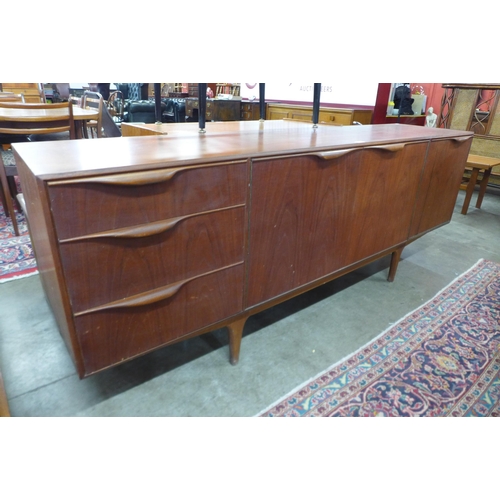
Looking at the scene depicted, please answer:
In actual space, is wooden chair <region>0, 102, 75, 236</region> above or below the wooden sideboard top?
below

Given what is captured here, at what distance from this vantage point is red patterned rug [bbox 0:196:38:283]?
180 cm

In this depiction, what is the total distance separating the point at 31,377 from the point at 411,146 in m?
1.64

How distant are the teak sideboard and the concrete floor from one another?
0.14 metres

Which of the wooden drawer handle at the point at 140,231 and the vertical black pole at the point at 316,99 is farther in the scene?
the vertical black pole at the point at 316,99

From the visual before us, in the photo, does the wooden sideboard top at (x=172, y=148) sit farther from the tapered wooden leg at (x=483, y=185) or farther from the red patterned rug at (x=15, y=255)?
the tapered wooden leg at (x=483, y=185)

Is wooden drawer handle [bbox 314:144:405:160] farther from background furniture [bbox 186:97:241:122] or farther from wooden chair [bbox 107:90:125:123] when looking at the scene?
background furniture [bbox 186:97:241:122]

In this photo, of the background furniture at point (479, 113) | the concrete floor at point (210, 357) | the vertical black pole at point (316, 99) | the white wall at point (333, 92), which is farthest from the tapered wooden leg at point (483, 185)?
the vertical black pole at point (316, 99)

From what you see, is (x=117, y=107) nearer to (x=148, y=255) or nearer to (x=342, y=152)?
(x=342, y=152)

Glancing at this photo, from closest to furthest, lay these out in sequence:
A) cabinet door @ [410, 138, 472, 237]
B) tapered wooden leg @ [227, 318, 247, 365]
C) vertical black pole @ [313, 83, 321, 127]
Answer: tapered wooden leg @ [227, 318, 247, 365]
vertical black pole @ [313, 83, 321, 127]
cabinet door @ [410, 138, 472, 237]

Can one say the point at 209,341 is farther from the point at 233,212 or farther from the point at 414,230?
the point at 414,230

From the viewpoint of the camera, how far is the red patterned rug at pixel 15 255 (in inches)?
71.0

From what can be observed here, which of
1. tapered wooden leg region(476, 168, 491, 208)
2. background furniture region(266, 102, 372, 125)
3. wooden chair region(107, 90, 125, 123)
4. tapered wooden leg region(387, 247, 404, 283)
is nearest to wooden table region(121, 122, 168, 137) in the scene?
tapered wooden leg region(387, 247, 404, 283)

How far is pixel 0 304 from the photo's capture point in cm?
156
